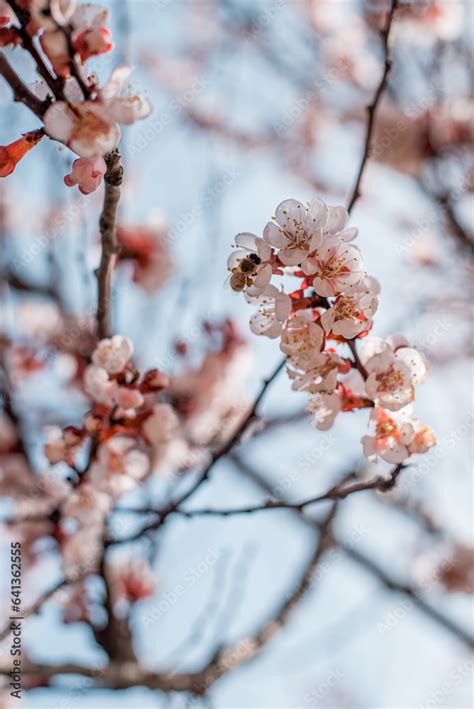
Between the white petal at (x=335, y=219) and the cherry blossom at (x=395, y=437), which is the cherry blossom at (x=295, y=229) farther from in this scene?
the cherry blossom at (x=395, y=437)

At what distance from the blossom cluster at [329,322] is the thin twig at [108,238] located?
0.24 m

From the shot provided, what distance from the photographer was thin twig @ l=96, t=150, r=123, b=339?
1.14 m

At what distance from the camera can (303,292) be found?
1223 mm

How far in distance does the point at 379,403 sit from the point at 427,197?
309 centimetres

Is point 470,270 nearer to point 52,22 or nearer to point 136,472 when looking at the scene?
point 136,472

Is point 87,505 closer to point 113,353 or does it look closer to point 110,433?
point 110,433

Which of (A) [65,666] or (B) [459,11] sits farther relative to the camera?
(B) [459,11]

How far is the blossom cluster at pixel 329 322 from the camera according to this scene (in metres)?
1.13

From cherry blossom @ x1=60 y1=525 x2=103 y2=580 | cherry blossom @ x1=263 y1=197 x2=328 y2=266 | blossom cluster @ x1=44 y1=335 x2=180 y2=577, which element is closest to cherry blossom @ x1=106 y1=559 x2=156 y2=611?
cherry blossom @ x1=60 y1=525 x2=103 y2=580

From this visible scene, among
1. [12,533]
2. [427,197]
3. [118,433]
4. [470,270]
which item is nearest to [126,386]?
Answer: [118,433]

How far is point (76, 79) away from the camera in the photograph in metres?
1.01

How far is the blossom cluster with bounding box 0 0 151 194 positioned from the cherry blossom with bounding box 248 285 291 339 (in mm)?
364

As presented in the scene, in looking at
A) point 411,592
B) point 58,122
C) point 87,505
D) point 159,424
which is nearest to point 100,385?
point 159,424

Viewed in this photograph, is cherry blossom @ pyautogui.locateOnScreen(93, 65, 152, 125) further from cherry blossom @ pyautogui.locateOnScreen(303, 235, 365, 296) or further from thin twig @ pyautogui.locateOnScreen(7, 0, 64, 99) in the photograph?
cherry blossom @ pyautogui.locateOnScreen(303, 235, 365, 296)
